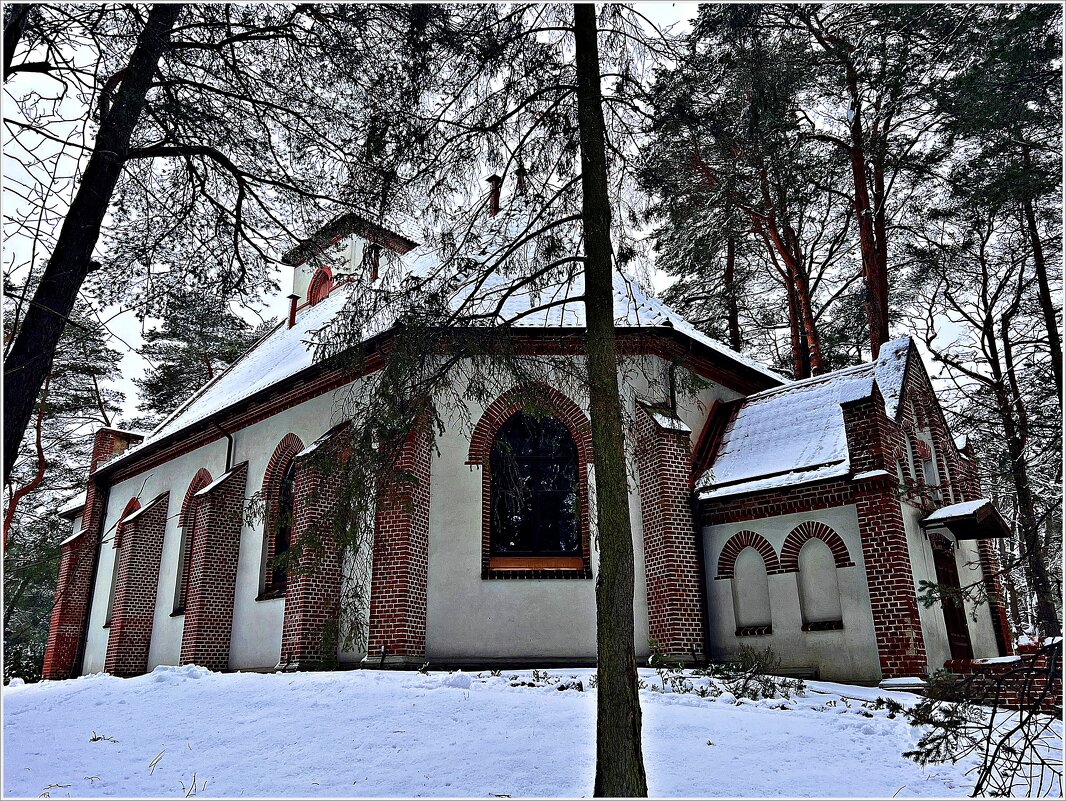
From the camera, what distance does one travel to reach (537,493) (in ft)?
42.9

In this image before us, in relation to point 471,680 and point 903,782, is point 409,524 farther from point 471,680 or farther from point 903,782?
point 903,782

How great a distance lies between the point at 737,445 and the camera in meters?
13.8

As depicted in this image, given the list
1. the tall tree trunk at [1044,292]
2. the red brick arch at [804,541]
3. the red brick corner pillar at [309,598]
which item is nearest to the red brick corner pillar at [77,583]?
the red brick corner pillar at [309,598]

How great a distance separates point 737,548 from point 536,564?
3243 millimetres

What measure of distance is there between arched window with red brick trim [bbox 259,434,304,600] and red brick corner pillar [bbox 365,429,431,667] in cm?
300

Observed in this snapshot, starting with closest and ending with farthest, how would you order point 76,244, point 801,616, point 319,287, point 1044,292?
point 76,244
point 801,616
point 1044,292
point 319,287

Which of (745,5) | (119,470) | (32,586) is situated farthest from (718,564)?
(32,586)

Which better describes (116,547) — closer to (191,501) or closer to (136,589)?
(136,589)

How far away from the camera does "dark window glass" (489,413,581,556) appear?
42.1 ft

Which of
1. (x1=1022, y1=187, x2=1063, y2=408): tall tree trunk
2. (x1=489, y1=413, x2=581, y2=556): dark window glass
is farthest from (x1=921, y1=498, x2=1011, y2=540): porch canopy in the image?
(x1=1022, y1=187, x2=1063, y2=408): tall tree trunk

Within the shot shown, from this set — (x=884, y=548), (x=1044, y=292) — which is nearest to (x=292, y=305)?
(x=884, y=548)

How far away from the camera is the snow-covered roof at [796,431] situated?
488 inches

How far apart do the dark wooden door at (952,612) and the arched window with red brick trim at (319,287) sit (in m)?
15.4

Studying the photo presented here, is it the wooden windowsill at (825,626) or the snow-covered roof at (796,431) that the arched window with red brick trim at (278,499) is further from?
the wooden windowsill at (825,626)
